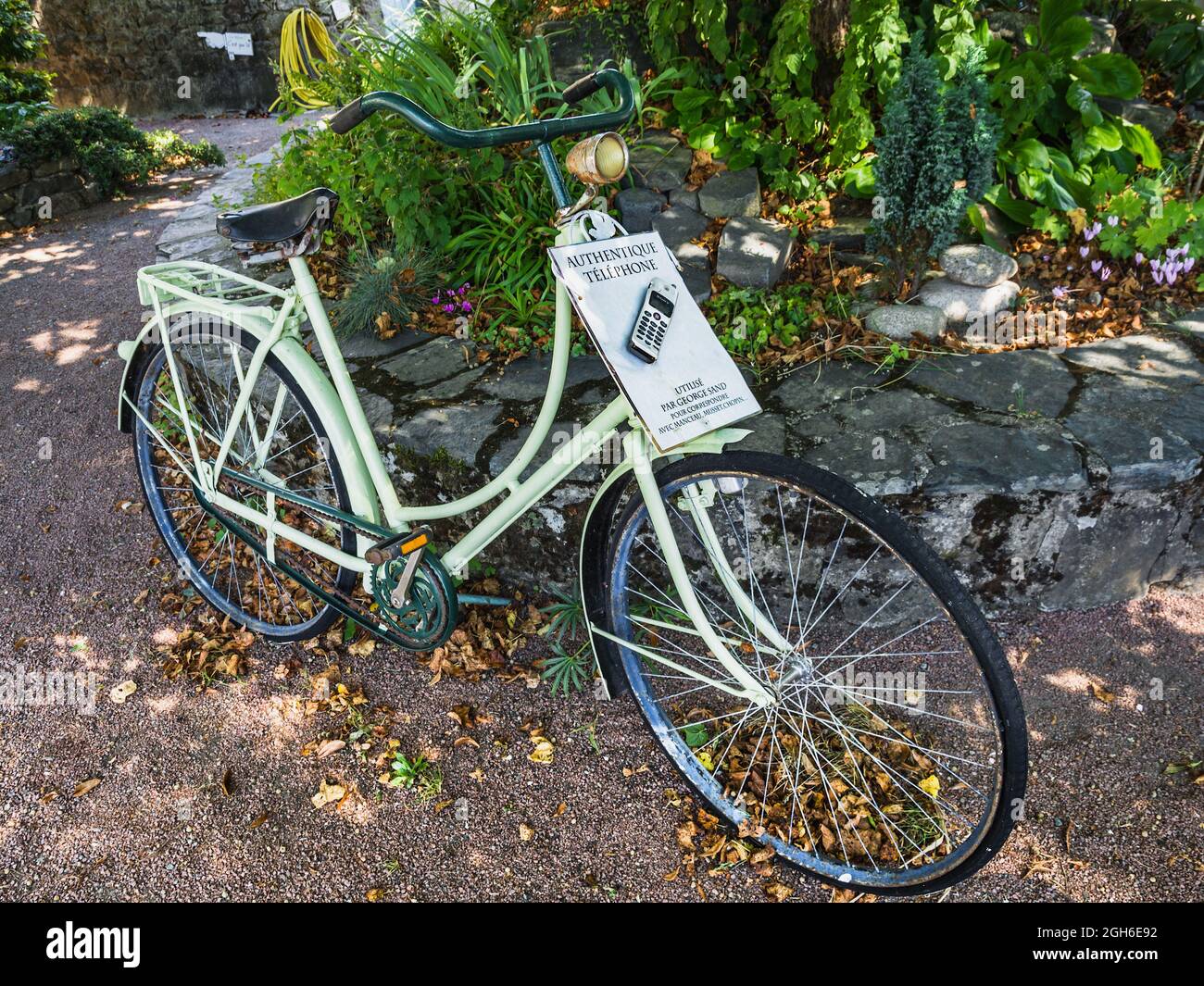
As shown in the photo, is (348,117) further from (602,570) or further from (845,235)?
(845,235)

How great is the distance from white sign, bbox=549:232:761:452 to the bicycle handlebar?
26 centimetres

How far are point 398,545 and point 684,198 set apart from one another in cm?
247

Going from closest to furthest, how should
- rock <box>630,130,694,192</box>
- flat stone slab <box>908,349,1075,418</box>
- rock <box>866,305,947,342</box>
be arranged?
flat stone slab <box>908,349,1075,418</box> < rock <box>866,305,947,342</box> < rock <box>630,130,694,192</box>

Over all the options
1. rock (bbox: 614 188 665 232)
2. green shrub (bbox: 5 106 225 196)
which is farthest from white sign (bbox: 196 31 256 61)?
rock (bbox: 614 188 665 232)

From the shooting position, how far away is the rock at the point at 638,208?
12.2 feet

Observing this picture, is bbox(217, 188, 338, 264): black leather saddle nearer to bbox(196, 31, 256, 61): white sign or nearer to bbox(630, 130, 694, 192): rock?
bbox(630, 130, 694, 192): rock

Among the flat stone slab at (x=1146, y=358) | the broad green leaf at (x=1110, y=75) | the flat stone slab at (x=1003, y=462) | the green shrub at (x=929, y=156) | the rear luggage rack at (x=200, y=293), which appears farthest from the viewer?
the broad green leaf at (x=1110, y=75)

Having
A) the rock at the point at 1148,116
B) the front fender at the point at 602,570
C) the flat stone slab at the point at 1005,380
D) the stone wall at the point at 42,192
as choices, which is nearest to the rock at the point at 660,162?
the flat stone slab at the point at 1005,380

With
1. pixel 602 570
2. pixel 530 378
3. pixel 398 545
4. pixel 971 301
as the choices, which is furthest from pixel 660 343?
pixel 971 301

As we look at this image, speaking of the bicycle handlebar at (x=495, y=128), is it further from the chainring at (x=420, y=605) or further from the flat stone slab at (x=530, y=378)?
the flat stone slab at (x=530, y=378)

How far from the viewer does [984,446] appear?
98.5 inches

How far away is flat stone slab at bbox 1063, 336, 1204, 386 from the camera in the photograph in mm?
2785

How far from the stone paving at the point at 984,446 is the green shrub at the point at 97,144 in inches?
263

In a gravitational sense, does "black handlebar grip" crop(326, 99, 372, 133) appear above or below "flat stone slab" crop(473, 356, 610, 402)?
above
